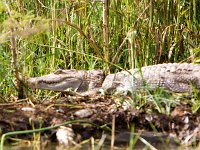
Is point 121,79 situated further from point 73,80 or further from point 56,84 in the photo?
point 56,84

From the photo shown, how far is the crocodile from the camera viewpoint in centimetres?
570

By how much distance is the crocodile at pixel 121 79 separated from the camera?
5.70 meters

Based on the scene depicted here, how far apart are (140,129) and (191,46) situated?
2.29 m

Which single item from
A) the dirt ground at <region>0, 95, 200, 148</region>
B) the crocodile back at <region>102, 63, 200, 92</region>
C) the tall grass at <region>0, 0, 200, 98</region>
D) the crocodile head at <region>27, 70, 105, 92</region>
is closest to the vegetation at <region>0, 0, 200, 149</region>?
the tall grass at <region>0, 0, 200, 98</region>

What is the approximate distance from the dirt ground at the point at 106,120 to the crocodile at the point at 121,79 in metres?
0.73

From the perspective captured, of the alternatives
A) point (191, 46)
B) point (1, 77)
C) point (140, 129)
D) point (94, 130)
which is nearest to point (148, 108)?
point (140, 129)

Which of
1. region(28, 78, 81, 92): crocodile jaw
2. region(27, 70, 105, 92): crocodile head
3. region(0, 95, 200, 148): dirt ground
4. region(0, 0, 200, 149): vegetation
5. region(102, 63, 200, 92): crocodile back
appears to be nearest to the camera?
region(0, 95, 200, 148): dirt ground

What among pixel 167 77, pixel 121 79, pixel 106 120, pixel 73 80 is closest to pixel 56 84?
pixel 73 80

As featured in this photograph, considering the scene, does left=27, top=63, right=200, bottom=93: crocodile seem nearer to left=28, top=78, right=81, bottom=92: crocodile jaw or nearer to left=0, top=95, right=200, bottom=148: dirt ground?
left=28, top=78, right=81, bottom=92: crocodile jaw

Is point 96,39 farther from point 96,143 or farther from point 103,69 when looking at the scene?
point 96,143

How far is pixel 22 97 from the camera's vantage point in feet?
16.9

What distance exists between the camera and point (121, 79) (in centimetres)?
578

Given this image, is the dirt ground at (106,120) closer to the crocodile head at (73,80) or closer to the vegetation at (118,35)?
the crocodile head at (73,80)

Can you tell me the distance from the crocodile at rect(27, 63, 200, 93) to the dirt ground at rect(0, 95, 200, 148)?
2.38ft
